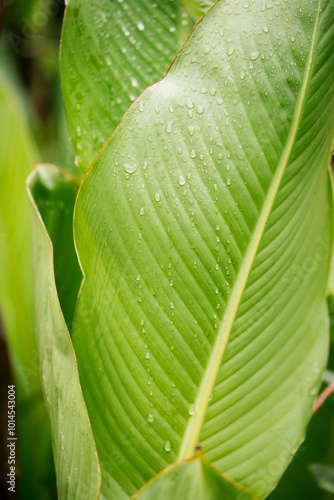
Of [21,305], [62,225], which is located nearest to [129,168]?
[62,225]

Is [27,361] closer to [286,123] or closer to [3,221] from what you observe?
[3,221]

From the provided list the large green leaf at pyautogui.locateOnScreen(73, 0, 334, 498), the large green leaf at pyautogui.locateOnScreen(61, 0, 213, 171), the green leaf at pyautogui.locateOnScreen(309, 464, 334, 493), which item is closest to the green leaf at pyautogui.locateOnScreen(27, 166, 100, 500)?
the large green leaf at pyautogui.locateOnScreen(73, 0, 334, 498)

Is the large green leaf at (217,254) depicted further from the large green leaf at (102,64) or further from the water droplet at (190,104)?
the large green leaf at (102,64)

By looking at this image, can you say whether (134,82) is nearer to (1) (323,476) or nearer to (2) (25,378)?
(2) (25,378)

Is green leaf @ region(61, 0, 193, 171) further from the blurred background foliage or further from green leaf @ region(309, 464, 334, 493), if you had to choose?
green leaf @ region(309, 464, 334, 493)

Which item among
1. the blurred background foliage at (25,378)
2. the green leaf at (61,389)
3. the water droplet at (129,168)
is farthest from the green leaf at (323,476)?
the water droplet at (129,168)
